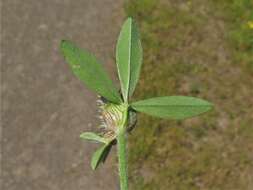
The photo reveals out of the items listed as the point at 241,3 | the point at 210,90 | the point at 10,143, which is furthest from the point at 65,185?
the point at 241,3

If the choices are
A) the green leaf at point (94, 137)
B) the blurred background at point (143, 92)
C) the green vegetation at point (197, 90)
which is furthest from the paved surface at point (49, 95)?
the green leaf at point (94, 137)

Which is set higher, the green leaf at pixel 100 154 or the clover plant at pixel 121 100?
the clover plant at pixel 121 100

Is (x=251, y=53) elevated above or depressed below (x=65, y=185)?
above

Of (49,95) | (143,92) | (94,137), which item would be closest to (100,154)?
(94,137)

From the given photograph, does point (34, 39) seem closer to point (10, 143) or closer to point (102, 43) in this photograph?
point (102, 43)

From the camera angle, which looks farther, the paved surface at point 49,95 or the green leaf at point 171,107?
the paved surface at point 49,95

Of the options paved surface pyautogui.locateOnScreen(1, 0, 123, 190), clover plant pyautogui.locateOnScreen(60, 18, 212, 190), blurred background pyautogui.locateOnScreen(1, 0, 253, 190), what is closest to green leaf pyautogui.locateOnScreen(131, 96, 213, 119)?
clover plant pyautogui.locateOnScreen(60, 18, 212, 190)

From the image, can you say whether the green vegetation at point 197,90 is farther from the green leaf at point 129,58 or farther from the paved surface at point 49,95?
the green leaf at point 129,58
